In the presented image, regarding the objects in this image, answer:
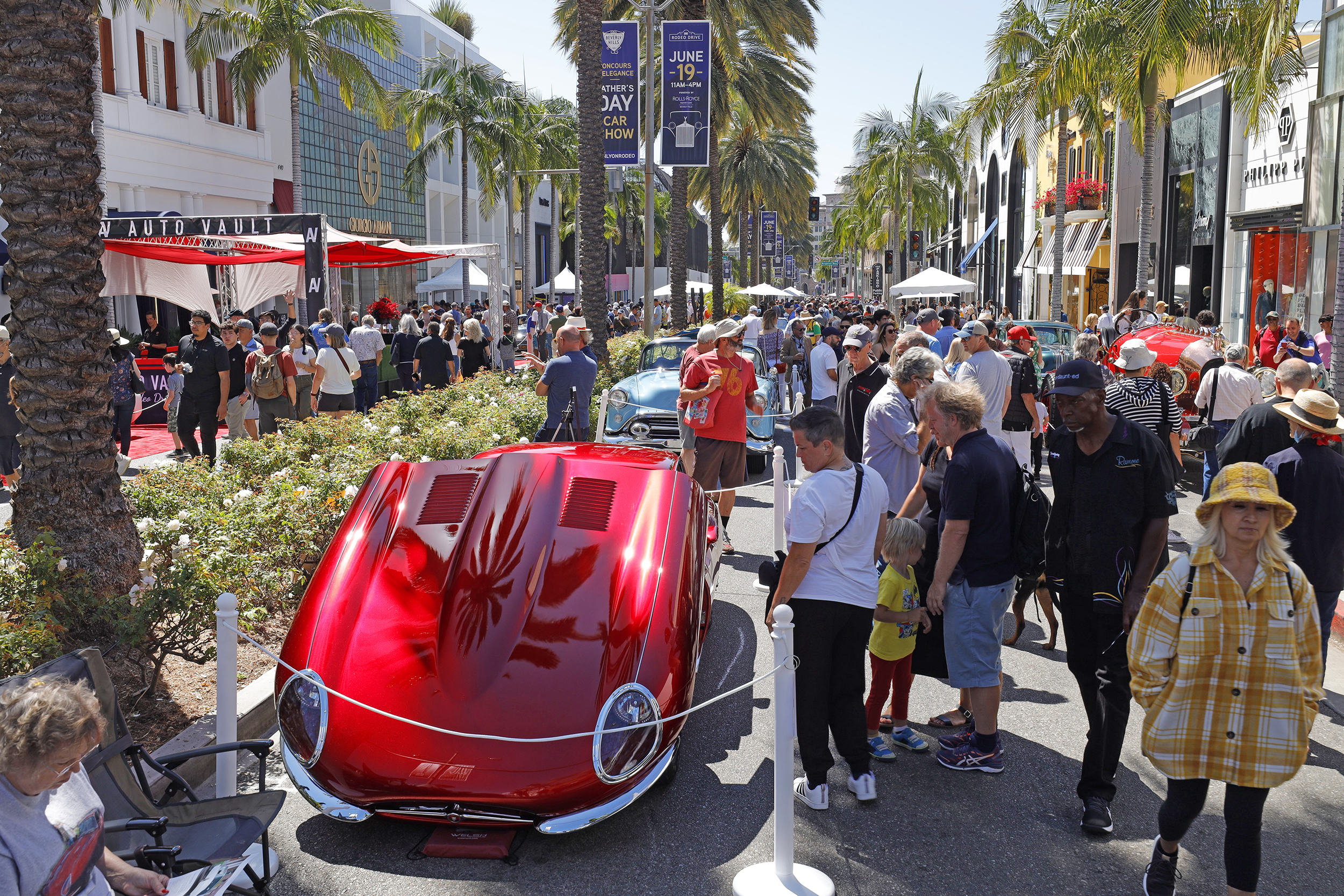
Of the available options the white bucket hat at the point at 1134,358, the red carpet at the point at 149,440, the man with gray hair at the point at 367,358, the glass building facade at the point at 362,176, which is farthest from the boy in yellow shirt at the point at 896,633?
the glass building facade at the point at 362,176

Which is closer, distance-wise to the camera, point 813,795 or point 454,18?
point 813,795

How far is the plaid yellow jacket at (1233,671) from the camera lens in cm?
361

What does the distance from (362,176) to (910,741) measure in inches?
2078

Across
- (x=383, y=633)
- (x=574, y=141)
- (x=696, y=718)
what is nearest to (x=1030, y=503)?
(x=696, y=718)

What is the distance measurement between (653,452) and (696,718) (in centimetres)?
169

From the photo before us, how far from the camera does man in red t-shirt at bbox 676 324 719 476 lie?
935cm

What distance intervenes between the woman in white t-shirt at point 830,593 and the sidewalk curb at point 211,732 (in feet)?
8.82

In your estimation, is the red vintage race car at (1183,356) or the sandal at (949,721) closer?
the sandal at (949,721)

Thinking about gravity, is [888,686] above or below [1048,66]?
below

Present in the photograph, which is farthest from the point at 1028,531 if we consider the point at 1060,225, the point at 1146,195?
the point at 1060,225

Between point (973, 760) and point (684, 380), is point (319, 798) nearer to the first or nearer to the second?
point (973, 760)

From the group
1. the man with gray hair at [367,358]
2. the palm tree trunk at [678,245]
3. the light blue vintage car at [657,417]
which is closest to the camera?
the light blue vintage car at [657,417]

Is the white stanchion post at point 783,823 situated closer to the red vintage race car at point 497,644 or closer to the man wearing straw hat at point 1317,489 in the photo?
the red vintage race car at point 497,644

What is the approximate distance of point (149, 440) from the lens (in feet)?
53.5
